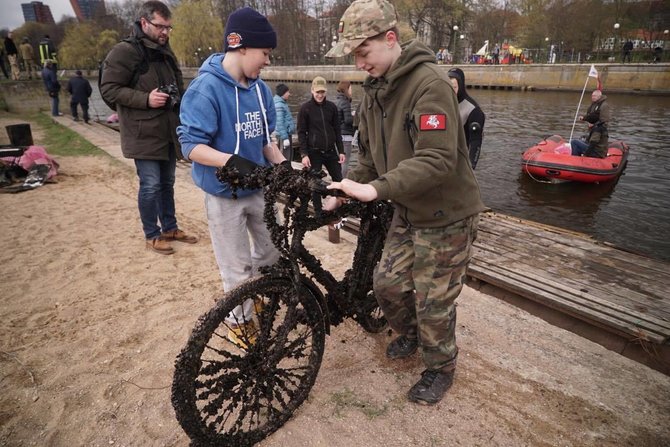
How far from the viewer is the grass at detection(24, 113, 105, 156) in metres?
10.9

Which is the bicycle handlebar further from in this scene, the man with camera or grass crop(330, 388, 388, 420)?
the man with camera

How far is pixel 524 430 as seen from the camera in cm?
259

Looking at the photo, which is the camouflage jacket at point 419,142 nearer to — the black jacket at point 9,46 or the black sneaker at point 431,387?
the black sneaker at point 431,387

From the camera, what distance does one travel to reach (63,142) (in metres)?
12.2

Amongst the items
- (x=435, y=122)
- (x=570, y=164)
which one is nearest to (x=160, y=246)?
(x=435, y=122)

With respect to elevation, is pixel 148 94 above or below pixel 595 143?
above

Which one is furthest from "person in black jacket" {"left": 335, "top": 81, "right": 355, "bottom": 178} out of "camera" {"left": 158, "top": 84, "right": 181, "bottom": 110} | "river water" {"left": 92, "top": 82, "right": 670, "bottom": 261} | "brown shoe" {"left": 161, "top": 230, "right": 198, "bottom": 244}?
"river water" {"left": 92, "top": 82, "right": 670, "bottom": 261}

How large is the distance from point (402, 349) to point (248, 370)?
4.34 ft

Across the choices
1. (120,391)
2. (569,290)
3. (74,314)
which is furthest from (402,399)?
(74,314)

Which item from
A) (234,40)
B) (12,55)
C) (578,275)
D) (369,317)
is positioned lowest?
(578,275)

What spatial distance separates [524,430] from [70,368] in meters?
3.26

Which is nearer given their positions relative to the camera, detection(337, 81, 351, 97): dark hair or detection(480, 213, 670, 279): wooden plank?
detection(480, 213, 670, 279): wooden plank

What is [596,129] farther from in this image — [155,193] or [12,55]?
[12,55]

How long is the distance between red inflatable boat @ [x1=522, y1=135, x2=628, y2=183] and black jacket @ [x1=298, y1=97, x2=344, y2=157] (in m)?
7.60
